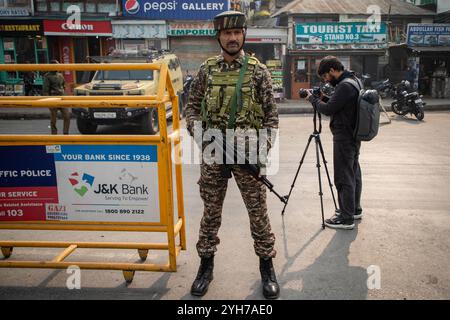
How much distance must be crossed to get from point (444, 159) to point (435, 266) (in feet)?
16.2

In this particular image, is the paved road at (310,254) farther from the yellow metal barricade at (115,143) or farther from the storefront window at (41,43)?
the storefront window at (41,43)

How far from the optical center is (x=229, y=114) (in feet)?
10.6

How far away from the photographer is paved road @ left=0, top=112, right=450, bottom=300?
3.40 meters

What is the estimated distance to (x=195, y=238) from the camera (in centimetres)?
449

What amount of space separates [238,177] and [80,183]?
1393 mm

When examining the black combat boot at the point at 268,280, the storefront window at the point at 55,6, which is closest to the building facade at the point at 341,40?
the storefront window at the point at 55,6

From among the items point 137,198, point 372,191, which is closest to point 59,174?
point 137,198

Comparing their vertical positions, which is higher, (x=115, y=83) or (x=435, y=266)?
(x=115, y=83)

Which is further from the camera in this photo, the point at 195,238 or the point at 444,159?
the point at 444,159

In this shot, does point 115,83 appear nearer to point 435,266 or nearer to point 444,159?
point 444,159

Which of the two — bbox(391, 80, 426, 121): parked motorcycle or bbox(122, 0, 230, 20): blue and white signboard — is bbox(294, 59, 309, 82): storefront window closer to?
bbox(122, 0, 230, 20): blue and white signboard

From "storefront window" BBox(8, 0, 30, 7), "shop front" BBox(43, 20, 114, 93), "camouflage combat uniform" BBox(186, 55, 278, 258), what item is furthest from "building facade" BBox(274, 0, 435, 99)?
"camouflage combat uniform" BBox(186, 55, 278, 258)

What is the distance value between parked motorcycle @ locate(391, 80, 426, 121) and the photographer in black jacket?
9.92 meters

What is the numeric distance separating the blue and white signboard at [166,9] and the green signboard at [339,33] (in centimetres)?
518
